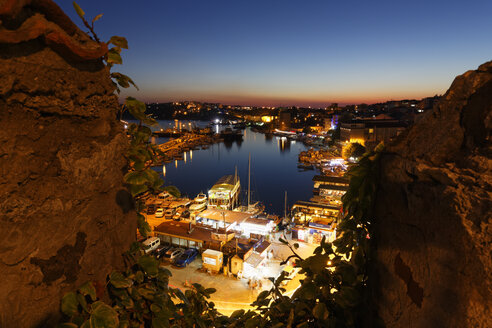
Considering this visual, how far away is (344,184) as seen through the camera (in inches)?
987

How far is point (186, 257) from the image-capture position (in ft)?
42.1

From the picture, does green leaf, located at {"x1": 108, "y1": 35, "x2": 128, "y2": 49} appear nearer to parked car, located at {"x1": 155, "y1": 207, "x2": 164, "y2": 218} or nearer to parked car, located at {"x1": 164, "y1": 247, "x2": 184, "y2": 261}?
parked car, located at {"x1": 164, "y1": 247, "x2": 184, "y2": 261}

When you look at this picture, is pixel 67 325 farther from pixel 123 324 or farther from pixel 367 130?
pixel 367 130

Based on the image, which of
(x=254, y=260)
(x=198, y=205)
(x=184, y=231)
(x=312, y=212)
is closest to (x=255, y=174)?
(x=198, y=205)

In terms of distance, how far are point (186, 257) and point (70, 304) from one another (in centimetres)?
1228

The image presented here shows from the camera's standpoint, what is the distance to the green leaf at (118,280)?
4.97ft

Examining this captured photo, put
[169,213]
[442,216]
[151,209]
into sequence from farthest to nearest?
[151,209] → [169,213] → [442,216]

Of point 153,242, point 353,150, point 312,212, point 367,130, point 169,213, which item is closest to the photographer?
point 153,242

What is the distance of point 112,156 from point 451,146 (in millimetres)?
1774

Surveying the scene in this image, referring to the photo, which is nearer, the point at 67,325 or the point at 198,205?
the point at 67,325

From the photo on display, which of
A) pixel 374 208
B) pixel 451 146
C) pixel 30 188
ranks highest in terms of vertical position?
pixel 451 146

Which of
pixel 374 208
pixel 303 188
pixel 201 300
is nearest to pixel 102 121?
pixel 201 300

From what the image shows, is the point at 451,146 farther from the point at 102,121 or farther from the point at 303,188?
the point at 303,188

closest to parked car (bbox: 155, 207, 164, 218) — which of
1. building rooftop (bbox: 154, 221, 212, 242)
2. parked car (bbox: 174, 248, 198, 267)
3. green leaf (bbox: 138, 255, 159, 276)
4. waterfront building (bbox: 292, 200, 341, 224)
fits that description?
building rooftop (bbox: 154, 221, 212, 242)
